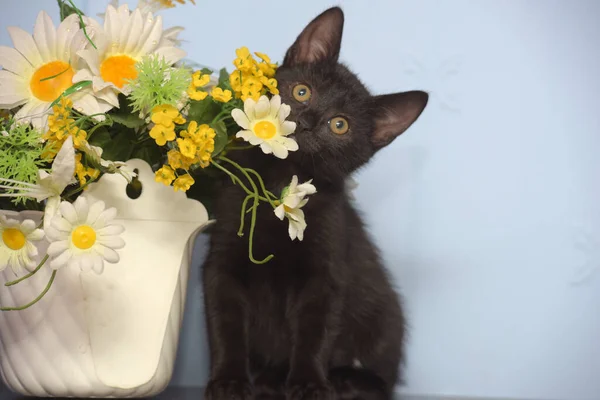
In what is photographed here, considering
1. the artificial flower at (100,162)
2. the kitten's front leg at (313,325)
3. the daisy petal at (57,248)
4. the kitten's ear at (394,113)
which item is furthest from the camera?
the kitten's ear at (394,113)

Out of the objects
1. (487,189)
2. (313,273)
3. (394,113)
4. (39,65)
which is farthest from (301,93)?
(487,189)

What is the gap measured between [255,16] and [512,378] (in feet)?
3.03

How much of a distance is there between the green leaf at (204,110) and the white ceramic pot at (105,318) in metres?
0.11

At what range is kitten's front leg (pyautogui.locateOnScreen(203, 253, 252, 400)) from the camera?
97 centimetres

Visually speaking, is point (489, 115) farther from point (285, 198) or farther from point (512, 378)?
point (285, 198)

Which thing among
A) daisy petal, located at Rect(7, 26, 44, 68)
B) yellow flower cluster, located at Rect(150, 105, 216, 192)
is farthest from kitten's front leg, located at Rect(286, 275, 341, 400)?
daisy petal, located at Rect(7, 26, 44, 68)

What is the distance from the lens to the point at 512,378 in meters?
1.31

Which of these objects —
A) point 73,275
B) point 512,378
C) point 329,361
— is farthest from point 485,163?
point 73,275

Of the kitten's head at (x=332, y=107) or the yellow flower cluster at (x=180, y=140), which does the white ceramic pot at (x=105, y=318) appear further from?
the kitten's head at (x=332, y=107)

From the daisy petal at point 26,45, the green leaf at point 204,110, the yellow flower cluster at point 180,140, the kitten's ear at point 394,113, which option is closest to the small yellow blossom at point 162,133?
the yellow flower cluster at point 180,140

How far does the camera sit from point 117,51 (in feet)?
2.88

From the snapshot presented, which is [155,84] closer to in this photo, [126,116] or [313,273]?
[126,116]

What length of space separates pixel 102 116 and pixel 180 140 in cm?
14

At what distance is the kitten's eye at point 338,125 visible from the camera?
1035 millimetres
